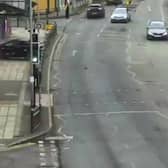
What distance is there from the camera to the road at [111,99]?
91.2 feet

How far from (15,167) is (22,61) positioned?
2673 cm

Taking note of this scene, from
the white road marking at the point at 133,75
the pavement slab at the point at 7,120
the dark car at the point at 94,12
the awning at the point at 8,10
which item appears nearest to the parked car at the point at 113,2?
the dark car at the point at 94,12

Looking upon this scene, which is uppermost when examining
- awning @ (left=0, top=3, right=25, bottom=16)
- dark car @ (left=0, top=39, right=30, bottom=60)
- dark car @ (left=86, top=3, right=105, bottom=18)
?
awning @ (left=0, top=3, right=25, bottom=16)

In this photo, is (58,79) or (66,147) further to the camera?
(58,79)

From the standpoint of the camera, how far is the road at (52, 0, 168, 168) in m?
27.8

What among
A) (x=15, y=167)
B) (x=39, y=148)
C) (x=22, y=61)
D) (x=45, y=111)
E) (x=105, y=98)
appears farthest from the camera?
(x=22, y=61)

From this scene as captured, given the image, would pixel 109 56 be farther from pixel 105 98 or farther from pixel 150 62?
pixel 105 98

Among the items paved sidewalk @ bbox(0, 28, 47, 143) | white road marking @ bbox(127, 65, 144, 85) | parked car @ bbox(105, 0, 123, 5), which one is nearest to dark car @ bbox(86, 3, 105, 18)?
parked car @ bbox(105, 0, 123, 5)

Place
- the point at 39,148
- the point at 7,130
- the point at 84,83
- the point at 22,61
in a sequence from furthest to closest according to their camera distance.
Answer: the point at 22,61
the point at 84,83
the point at 7,130
the point at 39,148

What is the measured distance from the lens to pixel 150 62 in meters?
52.3

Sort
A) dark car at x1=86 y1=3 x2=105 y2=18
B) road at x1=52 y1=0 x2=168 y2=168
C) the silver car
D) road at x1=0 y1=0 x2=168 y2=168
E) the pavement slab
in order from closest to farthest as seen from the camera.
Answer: road at x1=0 y1=0 x2=168 y2=168 → road at x1=52 y1=0 x2=168 y2=168 → the pavement slab → the silver car → dark car at x1=86 y1=3 x2=105 y2=18

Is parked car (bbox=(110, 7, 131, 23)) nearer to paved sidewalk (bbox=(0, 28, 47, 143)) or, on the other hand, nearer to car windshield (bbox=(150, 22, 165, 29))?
car windshield (bbox=(150, 22, 165, 29))

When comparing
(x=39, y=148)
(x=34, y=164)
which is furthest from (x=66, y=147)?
(x=34, y=164)

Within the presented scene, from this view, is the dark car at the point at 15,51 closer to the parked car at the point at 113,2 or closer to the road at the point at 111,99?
the road at the point at 111,99
